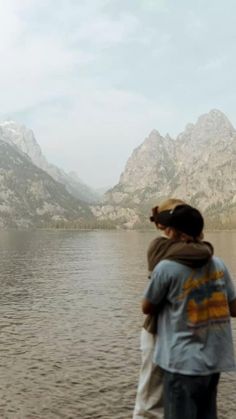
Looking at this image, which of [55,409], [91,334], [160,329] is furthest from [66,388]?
[160,329]

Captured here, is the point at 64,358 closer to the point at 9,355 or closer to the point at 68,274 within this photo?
the point at 9,355

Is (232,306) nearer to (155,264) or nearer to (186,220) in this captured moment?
(155,264)

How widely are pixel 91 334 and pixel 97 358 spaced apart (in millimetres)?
5009

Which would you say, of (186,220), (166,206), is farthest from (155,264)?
(166,206)

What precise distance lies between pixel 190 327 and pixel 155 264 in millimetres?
977

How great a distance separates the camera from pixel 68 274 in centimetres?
5647

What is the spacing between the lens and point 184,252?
19.7 feet

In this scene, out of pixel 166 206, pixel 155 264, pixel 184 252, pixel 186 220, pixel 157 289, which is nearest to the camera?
pixel 184 252

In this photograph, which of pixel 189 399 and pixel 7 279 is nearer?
pixel 189 399

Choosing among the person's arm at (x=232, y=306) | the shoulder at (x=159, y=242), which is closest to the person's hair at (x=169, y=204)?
the shoulder at (x=159, y=242)

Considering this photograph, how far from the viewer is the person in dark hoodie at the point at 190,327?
599 centimetres

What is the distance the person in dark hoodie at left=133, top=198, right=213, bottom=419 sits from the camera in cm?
604

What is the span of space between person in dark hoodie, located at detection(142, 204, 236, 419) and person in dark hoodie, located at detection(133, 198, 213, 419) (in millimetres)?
104

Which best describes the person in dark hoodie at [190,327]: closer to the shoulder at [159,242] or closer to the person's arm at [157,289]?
the person's arm at [157,289]
